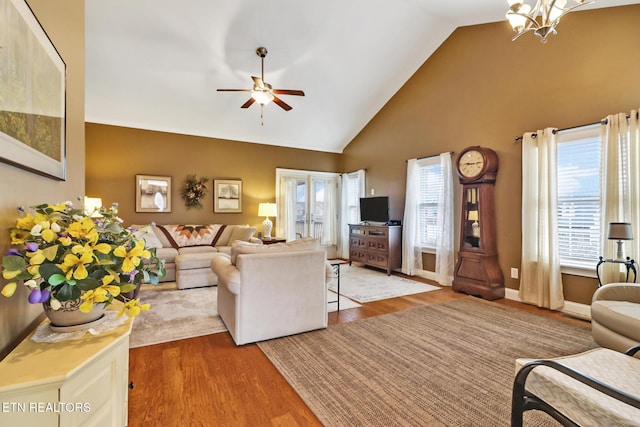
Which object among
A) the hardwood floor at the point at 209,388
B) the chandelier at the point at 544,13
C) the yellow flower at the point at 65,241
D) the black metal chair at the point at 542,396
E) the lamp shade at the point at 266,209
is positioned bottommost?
the hardwood floor at the point at 209,388

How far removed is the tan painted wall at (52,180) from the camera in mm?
1011

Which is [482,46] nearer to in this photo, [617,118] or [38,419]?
[617,118]

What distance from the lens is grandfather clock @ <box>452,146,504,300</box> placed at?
161 inches

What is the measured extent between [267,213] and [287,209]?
34.4 inches

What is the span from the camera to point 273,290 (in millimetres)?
2678

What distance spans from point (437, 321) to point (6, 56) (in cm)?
368

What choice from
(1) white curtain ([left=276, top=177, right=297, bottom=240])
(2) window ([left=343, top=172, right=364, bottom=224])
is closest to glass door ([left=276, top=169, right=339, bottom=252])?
A: (1) white curtain ([left=276, top=177, right=297, bottom=240])

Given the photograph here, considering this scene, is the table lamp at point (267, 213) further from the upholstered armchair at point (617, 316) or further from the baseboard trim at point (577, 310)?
the upholstered armchair at point (617, 316)

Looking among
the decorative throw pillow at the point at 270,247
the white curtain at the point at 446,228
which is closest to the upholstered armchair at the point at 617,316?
the white curtain at the point at 446,228

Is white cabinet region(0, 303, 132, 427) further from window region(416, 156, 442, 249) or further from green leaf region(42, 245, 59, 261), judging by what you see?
window region(416, 156, 442, 249)

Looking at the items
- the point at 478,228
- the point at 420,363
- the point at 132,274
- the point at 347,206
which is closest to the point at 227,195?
the point at 347,206

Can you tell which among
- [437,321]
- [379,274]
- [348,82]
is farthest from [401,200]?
[437,321]

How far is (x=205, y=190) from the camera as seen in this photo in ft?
19.9

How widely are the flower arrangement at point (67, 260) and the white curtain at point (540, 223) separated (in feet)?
14.1
